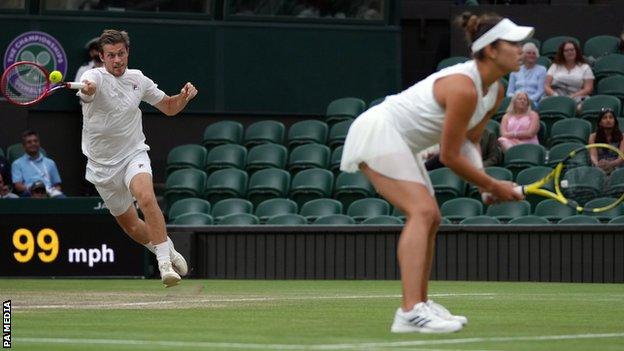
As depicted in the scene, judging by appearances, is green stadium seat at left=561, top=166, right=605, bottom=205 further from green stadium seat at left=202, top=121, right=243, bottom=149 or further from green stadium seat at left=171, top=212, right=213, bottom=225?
green stadium seat at left=202, top=121, right=243, bottom=149

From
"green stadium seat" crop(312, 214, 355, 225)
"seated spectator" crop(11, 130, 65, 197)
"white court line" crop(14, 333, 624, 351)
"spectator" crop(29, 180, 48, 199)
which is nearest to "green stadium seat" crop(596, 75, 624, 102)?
"green stadium seat" crop(312, 214, 355, 225)

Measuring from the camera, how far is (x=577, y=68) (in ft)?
58.1

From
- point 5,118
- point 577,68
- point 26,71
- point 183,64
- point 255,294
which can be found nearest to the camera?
point 255,294

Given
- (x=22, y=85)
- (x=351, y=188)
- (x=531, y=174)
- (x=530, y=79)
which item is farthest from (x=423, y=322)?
(x=530, y=79)

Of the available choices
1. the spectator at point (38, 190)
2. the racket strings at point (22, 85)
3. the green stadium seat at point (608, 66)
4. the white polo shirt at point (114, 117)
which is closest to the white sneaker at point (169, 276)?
the white polo shirt at point (114, 117)

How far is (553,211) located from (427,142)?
8.72 m

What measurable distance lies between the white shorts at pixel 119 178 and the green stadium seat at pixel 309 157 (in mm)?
6775

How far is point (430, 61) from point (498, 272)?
253 inches

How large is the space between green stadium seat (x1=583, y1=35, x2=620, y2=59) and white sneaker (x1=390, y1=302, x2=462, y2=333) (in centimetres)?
1206

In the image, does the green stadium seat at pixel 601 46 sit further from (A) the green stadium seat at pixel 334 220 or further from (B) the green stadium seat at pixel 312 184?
(A) the green stadium seat at pixel 334 220

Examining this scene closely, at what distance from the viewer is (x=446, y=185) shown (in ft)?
55.1

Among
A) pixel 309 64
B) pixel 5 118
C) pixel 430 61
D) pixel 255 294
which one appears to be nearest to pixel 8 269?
pixel 5 118

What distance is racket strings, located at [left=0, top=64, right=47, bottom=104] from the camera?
472 inches

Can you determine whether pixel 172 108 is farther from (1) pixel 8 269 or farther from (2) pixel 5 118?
(2) pixel 5 118
